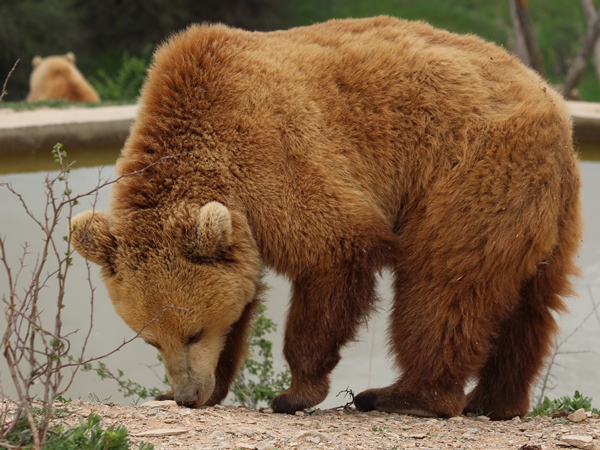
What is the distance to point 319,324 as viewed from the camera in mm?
4742

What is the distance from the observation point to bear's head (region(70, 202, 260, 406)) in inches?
177

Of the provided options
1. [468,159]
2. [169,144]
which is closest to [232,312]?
[169,144]

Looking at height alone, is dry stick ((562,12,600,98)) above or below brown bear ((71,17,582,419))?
above

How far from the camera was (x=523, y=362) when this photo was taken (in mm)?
5191

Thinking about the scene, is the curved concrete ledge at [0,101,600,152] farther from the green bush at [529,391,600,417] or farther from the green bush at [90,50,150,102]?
the green bush at [90,50,150,102]

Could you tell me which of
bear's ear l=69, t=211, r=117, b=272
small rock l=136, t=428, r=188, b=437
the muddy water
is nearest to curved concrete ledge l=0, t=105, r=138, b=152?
the muddy water

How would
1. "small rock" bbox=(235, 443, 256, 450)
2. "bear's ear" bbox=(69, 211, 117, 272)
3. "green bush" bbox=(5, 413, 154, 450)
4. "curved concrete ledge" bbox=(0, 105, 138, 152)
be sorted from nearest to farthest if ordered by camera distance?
1. "green bush" bbox=(5, 413, 154, 450)
2. "small rock" bbox=(235, 443, 256, 450)
3. "bear's ear" bbox=(69, 211, 117, 272)
4. "curved concrete ledge" bbox=(0, 105, 138, 152)

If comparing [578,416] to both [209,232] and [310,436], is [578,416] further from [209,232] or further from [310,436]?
[209,232]

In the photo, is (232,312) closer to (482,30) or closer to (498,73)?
(498,73)

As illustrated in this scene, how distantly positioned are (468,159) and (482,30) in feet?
59.2

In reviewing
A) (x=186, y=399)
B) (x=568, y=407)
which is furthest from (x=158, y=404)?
(x=568, y=407)

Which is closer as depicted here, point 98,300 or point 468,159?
point 468,159

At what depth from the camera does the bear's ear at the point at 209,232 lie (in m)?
4.39

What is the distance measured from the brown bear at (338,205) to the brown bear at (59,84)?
32.0 feet
